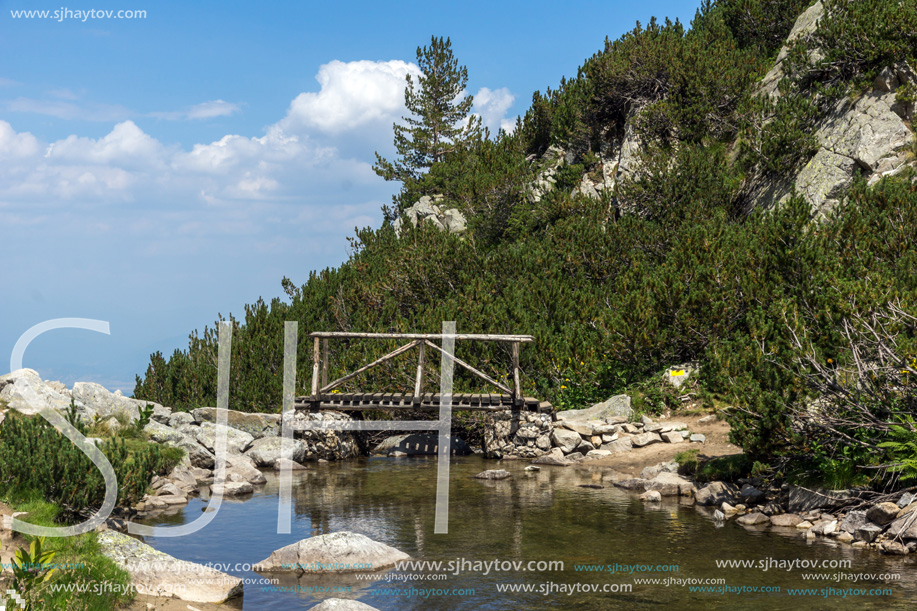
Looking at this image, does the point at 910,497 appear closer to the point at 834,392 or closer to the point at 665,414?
the point at 834,392

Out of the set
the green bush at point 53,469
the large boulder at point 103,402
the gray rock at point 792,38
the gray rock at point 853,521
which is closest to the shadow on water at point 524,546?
the gray rock at point 853,521

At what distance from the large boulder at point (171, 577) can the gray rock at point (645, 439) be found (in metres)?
11.9

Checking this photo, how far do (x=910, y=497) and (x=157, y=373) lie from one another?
22964 mm

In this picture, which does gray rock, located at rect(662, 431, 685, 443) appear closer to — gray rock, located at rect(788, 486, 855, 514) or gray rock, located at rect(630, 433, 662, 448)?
gray rock, located at rect(630, 433, 662, 448)

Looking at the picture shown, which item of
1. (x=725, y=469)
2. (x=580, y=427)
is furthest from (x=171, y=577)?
(x=580, y=427)

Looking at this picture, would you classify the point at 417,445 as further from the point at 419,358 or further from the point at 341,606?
the point at 341,606

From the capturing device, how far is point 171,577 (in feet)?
26.2

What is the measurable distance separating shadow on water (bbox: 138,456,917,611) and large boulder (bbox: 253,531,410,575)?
24 centimetres

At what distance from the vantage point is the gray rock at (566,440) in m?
18.4

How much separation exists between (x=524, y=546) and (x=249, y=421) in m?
11.6

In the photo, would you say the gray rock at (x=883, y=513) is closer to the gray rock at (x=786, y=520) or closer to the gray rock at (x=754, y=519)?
the gray rock at (x=786, y=520)

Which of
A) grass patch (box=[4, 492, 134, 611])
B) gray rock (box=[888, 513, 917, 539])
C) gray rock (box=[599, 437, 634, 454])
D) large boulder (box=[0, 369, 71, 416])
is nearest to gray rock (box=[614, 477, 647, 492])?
gray rock (box=[599, 437, 634, 454])

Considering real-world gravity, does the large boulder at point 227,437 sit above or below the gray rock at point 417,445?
above

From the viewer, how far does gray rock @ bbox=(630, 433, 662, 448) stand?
17.6 metres
